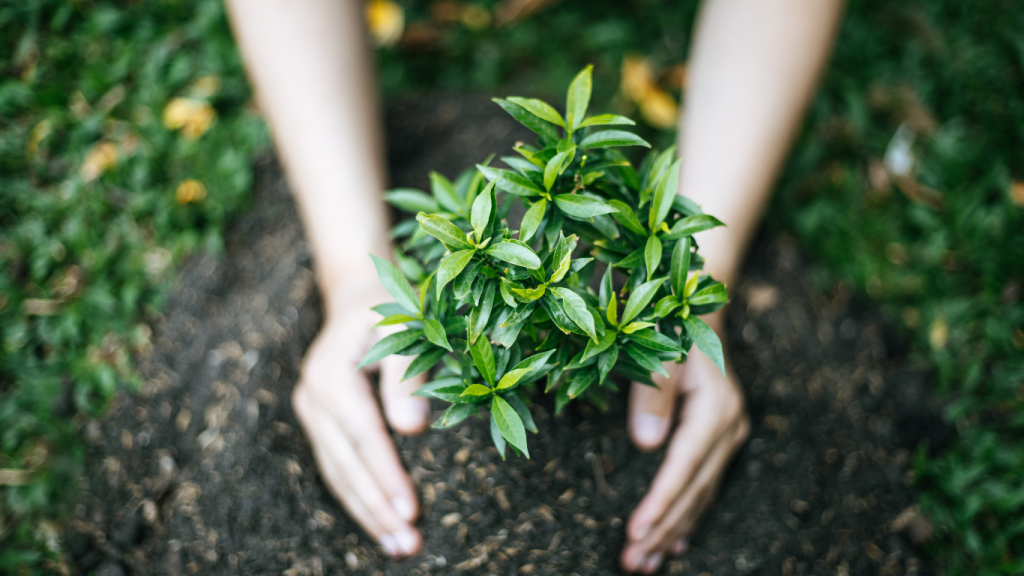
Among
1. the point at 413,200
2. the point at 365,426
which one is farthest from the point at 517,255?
the point at 365,426

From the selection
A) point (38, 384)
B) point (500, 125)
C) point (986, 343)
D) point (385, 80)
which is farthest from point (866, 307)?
point (38, 384)

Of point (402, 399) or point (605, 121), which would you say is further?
point (402, 399)

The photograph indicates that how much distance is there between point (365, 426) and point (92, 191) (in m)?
1.85

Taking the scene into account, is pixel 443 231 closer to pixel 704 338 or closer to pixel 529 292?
pixel 529 292

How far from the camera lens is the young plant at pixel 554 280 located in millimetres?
1252

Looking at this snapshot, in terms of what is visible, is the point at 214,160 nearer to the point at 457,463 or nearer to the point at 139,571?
the point at 139,571

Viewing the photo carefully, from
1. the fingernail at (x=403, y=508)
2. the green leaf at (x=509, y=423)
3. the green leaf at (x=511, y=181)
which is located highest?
the green leaf at (x=511, y=181)

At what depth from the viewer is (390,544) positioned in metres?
1.88

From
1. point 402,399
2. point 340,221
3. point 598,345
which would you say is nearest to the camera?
point 598,345

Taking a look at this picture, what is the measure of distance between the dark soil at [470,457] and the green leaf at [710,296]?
A: 70 centimetres

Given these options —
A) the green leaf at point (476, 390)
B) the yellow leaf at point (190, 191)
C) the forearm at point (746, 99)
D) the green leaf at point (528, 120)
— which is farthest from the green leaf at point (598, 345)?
the yellow leaf at point (190, 191)

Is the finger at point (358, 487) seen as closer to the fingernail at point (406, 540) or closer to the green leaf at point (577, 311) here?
the fingernail at point (406, 540)

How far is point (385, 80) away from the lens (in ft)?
10.5

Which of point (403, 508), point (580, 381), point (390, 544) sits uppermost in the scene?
point (580, 381)
